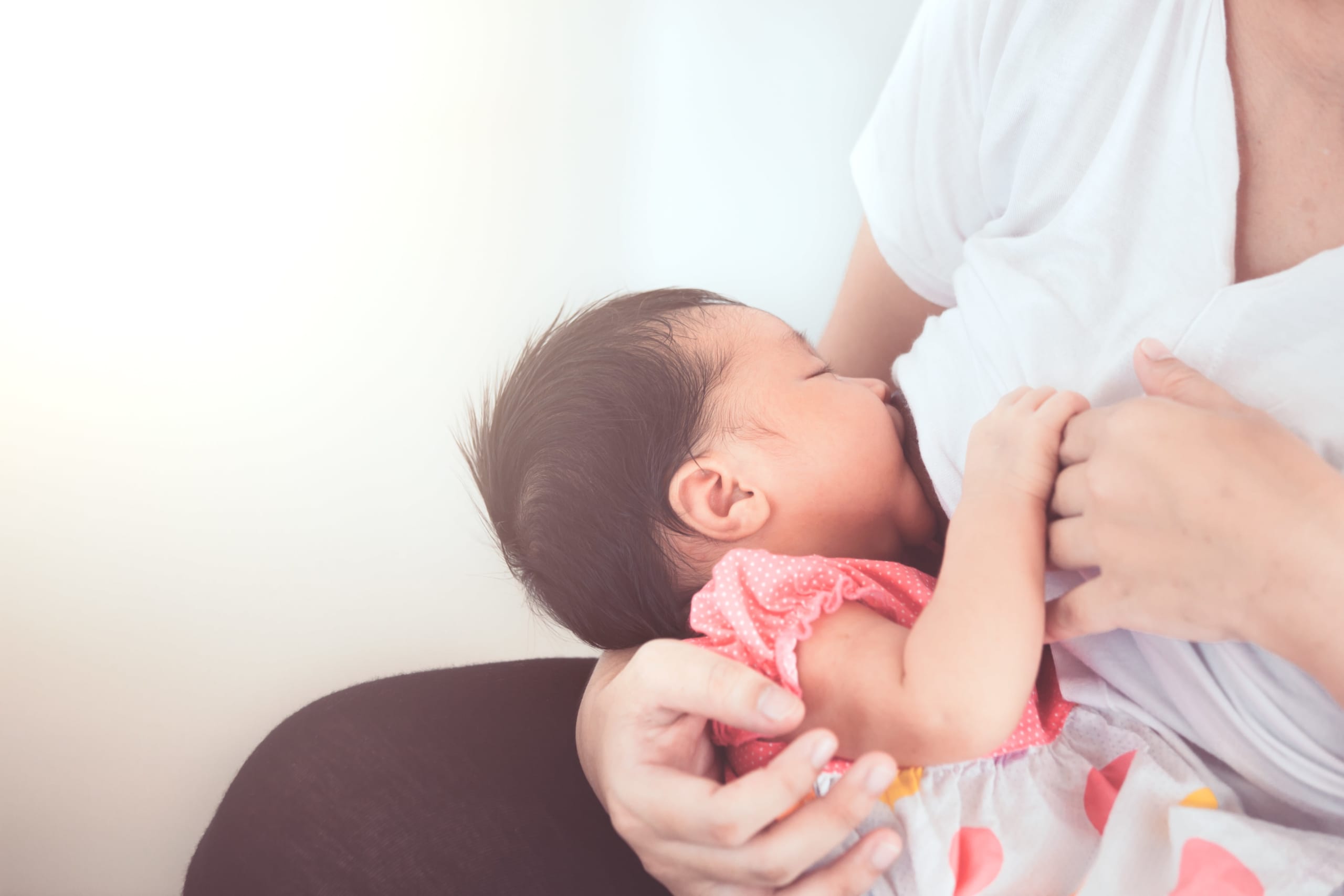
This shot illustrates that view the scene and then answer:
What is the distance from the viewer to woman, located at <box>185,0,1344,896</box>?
1.91 ft

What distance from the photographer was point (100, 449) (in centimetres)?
133

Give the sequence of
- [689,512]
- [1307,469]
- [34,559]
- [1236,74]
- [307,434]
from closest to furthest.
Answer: [1307,469]
[1236,74]
[689,512]
[34,559]
[307,434]

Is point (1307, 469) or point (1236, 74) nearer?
point (1307, 469)

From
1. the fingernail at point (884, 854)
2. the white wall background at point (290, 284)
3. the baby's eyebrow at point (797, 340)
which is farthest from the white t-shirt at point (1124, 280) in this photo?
the white wall background at point (290, 284)

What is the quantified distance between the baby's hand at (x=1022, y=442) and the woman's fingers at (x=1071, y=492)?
0.03 feet

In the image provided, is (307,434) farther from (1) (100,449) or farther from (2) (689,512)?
(2) (689,512)

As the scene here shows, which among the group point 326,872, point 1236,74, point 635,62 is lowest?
point 326,872

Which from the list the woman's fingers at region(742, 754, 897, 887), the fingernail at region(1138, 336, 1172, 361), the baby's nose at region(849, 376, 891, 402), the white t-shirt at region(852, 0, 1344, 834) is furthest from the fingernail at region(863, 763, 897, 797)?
the baby's nose at region(849, 376, 891, 402)

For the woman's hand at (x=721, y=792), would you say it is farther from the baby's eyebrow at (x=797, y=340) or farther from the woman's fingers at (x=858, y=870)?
the baby's eyebrow at (x=797, y=340)

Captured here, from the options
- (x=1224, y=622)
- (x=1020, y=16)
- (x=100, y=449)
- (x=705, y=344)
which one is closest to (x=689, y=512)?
(x=705, y=344)

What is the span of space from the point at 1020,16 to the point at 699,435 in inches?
19.6

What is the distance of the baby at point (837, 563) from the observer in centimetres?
67

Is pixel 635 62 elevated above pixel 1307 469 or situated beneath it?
elevated above

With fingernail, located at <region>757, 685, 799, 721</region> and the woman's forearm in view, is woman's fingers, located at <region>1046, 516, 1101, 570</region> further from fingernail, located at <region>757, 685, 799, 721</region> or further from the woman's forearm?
fingernail, located at <region>757, 685, 799, 721</region>
